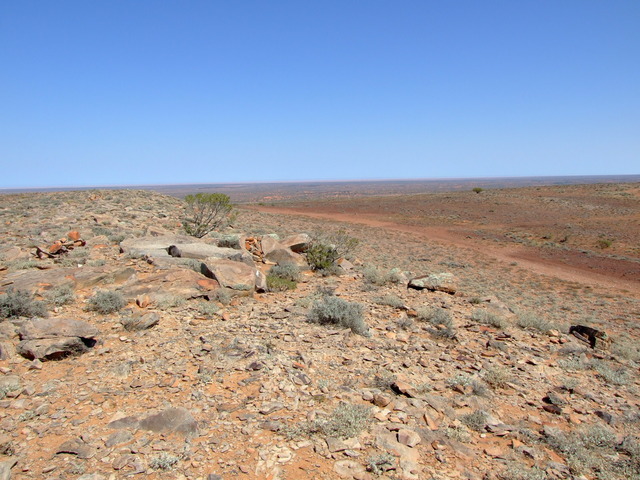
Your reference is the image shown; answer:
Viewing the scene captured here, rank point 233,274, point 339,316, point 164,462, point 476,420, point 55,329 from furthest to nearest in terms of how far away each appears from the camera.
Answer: point 233,274
point 339,316
point 55,329
point 476,420
point 164,462

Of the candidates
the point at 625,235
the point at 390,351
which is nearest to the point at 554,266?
the point at 625,235

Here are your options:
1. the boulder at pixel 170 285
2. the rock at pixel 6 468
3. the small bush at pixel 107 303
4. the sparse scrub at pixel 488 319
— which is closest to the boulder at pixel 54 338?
the small bush at pixel 107 303

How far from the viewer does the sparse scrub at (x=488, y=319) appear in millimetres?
7590

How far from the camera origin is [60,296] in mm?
6707

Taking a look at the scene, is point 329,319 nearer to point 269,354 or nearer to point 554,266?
point 269,354

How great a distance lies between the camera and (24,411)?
4051mm

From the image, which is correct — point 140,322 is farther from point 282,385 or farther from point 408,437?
point 408,437

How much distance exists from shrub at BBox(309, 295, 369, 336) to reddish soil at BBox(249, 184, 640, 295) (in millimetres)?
12226

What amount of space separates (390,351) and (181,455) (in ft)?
11.3

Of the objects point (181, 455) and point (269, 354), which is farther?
point (269, 354)

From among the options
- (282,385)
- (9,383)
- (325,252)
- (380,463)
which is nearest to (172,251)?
(325,252)

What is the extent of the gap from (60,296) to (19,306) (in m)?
0.79

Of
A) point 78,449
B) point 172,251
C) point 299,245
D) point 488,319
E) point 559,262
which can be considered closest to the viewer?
point 78,449

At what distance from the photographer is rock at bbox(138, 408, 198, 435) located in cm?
390
